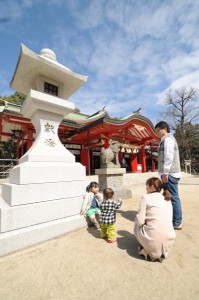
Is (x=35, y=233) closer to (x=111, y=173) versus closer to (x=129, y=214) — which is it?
(x=129, y=214)

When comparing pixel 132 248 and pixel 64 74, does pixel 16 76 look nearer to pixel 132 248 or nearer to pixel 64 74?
pixel 64 74

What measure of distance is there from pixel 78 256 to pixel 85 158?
39.0 ft

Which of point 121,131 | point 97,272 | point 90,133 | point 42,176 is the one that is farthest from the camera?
point 121,131

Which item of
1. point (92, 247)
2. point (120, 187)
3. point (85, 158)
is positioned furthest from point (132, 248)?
point (85, 158)

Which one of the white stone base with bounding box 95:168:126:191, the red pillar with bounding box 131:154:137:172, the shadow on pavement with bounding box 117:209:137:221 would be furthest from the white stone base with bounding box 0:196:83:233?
the red pillar with bounding box 131:154:137:172

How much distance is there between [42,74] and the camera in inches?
154

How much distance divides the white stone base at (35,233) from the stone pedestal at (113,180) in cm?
224

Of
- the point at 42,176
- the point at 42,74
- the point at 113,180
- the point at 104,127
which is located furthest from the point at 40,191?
the point at 104,127

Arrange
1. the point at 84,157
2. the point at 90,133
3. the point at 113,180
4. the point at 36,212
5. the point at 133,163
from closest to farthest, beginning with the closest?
the point at 36,212 → the point at 113,180 → the point at 90,133 → the point at 84,157 → the point at 133,163

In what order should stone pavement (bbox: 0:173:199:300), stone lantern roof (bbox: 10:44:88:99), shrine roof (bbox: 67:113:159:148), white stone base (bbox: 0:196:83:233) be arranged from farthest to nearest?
1. shrine roof (bbox: 67:113:159:148)
2. stone lantern roof (bbox: 10:44:88:99)
3. white stone base (bbox: 0:196:83:233)
4. stone pavement (bbox: 0:173:199:300)

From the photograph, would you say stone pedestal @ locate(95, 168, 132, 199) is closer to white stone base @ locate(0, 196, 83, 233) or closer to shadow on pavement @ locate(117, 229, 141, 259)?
white stone base @ locate(0, 196, 83, 233)

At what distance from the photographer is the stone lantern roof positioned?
3561 mm

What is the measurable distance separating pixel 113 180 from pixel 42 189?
9.52 feet

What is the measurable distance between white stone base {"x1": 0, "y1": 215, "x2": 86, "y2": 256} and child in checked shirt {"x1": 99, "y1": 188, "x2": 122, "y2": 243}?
1.99ft
